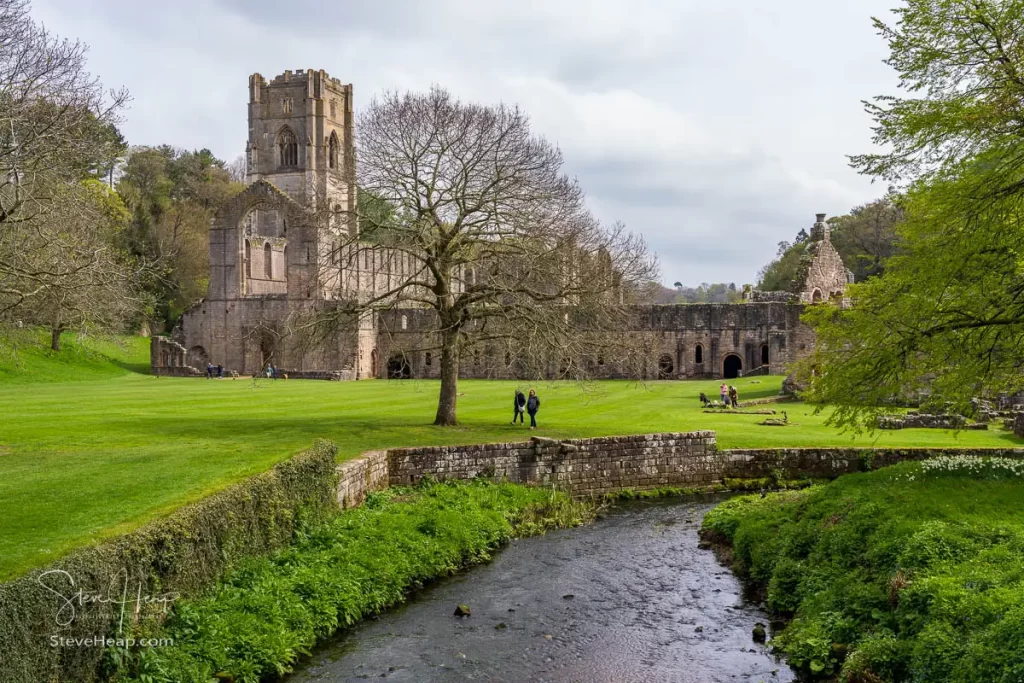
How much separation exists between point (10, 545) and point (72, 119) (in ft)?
26.9

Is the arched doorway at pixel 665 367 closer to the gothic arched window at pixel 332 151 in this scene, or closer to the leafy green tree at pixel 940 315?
the gothic arched window at pixel 332 151

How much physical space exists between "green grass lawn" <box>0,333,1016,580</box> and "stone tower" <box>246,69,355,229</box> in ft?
105

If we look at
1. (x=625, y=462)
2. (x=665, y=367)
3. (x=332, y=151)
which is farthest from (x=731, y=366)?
(x=332, y=151)

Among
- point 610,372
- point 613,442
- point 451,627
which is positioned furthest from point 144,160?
point 451,627

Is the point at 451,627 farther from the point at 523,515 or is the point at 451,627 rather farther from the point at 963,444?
the point at 963,444

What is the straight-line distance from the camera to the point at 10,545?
33.1 feet

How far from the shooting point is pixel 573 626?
13.3 meters

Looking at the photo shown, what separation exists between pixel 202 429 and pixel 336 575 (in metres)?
10.6

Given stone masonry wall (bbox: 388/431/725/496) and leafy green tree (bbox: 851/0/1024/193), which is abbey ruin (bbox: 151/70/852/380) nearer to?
stone masonry wall (bbox: 388/431/725/496)

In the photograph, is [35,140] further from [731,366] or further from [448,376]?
[731,366]

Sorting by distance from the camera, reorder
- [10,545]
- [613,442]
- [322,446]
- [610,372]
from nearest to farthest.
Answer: [10,545] → [322,446] → [613,442] → [610,372]

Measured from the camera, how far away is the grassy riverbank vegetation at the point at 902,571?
32.2ft

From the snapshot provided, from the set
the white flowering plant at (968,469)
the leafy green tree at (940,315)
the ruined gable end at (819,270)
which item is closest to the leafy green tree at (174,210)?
the ruined gable end at (819,270)

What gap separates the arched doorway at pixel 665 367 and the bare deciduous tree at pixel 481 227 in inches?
1225
